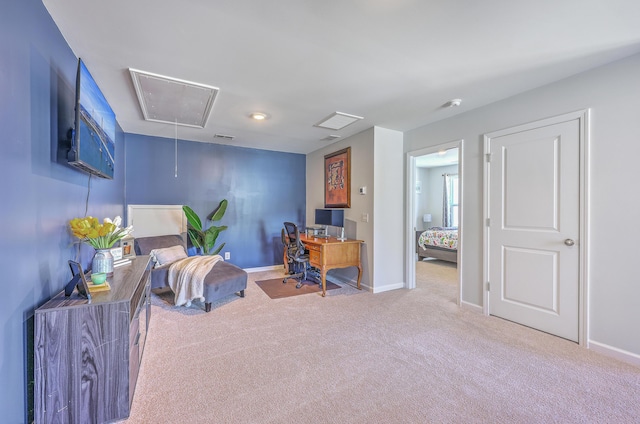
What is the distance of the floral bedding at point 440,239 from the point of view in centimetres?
560

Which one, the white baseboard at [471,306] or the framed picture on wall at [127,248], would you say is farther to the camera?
the white baseboard at [471,306]

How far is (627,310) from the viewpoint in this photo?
2.08 metres

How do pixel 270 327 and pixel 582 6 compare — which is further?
pixel 270 327

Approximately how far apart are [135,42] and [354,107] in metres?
2.08

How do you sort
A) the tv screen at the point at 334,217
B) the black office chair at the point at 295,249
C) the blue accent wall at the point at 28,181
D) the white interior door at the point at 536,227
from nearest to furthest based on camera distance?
1. the blue accent wall at the point at 28,181
2. the white interior door at the point at 536,227
3. the black office chair at the point at 295,249
4. the tv screen at the point at 334,217

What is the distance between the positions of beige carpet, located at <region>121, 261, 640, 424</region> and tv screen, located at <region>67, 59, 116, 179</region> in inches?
62.1

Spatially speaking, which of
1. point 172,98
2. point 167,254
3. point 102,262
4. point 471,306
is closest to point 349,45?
point 172,98

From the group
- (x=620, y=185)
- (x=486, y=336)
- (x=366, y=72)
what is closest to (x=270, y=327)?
(x=486, y=336)

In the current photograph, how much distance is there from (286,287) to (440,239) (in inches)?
145

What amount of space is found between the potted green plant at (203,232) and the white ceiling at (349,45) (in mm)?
1900

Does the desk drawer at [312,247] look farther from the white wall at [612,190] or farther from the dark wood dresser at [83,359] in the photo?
the white wall at [612,190]

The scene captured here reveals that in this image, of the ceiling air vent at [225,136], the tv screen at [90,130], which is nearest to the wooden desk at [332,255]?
the ceiling air vent at [225,136]

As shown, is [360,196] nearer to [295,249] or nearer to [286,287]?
[295,249]

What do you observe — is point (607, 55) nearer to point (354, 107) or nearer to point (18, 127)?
point (354, 107)
